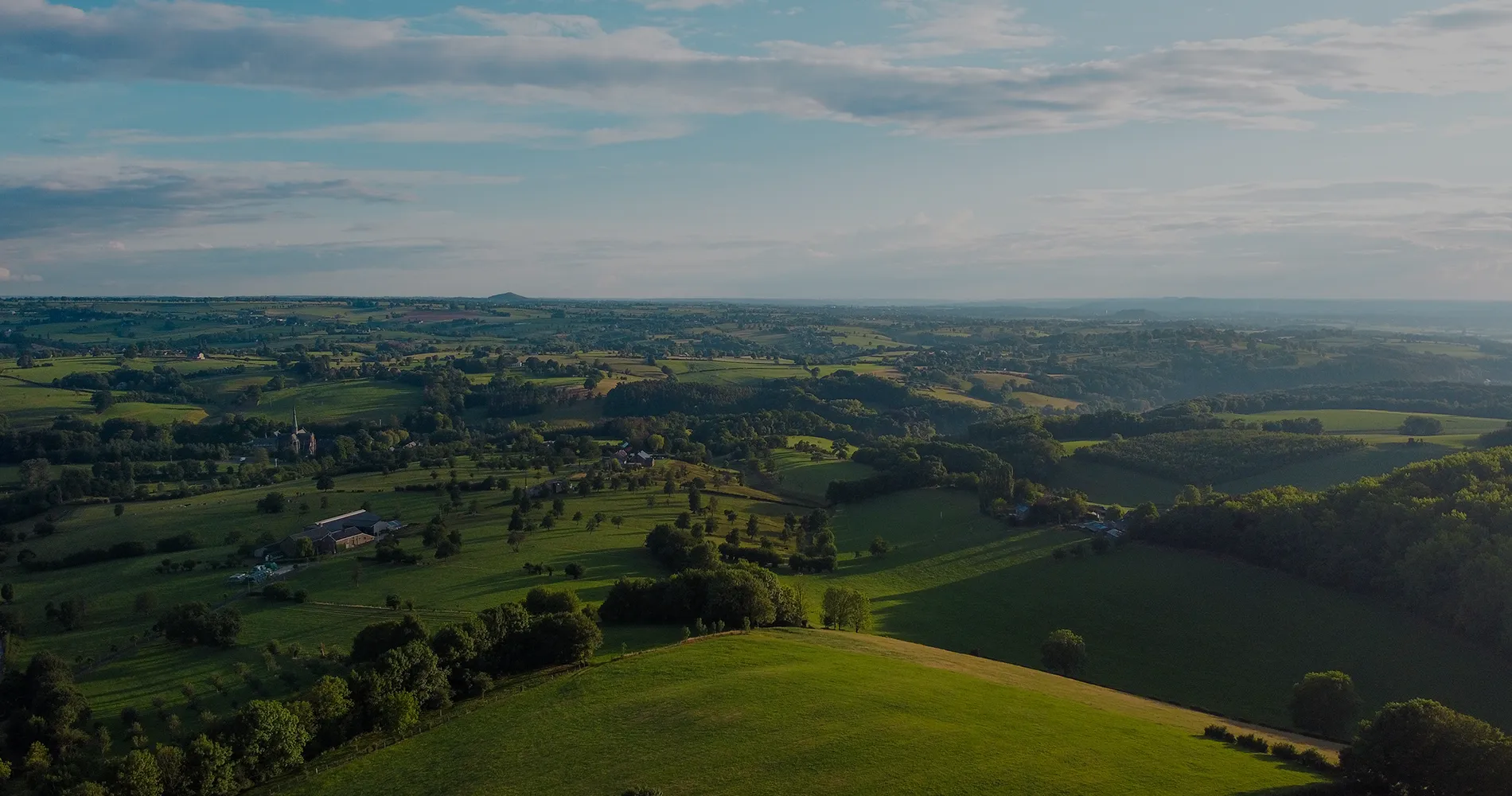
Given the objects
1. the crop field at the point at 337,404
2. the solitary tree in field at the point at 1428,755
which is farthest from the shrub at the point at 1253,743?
the crop field at the point at 337,404

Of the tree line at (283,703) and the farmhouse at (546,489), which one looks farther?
the farmhouse at (546,489)

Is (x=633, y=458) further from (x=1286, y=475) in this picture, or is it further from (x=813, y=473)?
(x=1286, y=475)

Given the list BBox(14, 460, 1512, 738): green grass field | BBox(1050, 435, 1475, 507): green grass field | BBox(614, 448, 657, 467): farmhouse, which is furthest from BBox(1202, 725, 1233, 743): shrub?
BBox(614, 448, 657, 467): farmhouse

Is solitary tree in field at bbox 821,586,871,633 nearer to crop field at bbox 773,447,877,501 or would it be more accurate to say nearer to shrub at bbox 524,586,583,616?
shrub at bbox 524,586,583,616

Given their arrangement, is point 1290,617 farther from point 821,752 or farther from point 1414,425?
point 1414,425

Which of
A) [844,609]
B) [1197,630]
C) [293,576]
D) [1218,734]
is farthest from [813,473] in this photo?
[1218,734]

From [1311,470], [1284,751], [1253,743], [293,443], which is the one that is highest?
[1311,470]

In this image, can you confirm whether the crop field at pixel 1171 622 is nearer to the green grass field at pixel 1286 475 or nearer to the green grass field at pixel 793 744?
the green grass field at pixel 793 744
